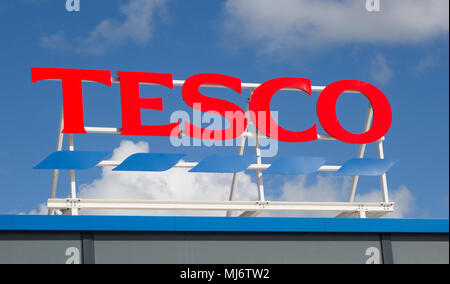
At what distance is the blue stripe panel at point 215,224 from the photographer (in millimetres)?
15320

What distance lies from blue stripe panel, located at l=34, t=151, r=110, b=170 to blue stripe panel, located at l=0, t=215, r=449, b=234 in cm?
362

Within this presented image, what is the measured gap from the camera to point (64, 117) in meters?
20.0

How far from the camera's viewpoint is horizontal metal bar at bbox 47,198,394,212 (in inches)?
699

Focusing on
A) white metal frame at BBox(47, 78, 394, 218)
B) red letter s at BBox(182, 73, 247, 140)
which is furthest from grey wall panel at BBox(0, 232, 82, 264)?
red letter s at BBox(182, 73, 247, 140)

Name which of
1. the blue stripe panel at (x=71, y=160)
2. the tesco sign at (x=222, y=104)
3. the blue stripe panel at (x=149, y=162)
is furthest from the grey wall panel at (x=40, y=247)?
the tesco sign at (x=222, y=104)

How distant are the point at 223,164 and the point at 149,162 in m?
1.89

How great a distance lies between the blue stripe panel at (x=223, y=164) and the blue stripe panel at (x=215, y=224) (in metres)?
3.75

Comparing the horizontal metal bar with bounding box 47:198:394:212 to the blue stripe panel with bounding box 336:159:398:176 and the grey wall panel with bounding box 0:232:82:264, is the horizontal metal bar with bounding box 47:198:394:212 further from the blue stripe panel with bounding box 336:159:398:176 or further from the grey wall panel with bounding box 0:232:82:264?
the grey wall panel with bounding box 0:232:82:264

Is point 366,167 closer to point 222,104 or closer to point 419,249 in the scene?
point 419,249
